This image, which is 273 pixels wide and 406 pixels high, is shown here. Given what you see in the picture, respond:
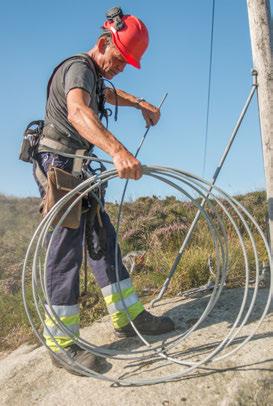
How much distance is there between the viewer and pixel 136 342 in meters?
3.76

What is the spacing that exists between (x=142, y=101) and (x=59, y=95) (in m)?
0.96

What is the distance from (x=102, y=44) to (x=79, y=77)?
0.52m

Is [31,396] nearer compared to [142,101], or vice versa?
[31,396]

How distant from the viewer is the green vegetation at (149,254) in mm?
5020

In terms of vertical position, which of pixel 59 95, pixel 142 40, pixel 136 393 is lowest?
pixel 136 393

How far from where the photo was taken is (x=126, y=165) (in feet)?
9.21

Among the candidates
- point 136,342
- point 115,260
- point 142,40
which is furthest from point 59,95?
point 136,342

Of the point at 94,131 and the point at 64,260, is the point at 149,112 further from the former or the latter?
the point at 64,260

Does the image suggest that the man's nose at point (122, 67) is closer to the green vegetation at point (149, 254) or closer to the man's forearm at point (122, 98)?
the man's forearm at point (122, 98)

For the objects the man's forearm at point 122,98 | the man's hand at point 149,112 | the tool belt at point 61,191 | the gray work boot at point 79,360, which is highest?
the man's forearm at point 122,98

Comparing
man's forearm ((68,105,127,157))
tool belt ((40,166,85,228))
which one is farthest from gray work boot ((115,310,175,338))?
man's forearm ((68,105,127,157))

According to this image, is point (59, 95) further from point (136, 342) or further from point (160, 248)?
point (160, 248)

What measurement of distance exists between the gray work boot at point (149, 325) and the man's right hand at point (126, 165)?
146 centimetres

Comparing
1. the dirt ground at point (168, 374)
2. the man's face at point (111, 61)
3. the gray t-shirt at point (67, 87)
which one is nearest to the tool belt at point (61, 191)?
the gray t-shirt at point (67, 87)
